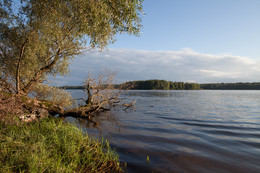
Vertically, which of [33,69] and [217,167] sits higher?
[33,69]

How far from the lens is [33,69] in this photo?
544 inches

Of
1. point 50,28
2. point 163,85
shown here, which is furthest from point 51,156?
point 163,85

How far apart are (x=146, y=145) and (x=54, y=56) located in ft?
40.0

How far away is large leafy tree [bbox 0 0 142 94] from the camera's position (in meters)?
8.73

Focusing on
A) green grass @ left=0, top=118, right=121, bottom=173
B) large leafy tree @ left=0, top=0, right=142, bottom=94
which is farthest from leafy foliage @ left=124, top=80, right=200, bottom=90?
green grass @ left=0, top=118, right=121, bottom=173

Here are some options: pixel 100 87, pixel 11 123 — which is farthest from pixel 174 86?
pixel 11 123

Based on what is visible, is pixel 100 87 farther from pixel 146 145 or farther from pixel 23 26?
pixel 146 145

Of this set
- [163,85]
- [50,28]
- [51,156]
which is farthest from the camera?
[163,85]

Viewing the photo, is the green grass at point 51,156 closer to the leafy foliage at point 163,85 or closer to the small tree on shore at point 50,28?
the small tree on shore at point 50,28

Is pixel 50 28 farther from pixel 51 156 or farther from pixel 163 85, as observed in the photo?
pixel 163 85

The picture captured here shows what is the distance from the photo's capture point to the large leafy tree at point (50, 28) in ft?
28.6

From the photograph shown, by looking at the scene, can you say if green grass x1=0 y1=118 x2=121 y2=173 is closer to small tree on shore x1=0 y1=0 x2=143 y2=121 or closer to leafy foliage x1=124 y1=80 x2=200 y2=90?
small tree on shore x1=0 y1=0 x2=143 y2=121

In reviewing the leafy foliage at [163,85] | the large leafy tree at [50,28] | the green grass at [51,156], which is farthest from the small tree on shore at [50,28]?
the leafy foliage at [163,85]

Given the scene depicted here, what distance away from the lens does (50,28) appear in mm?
10055
